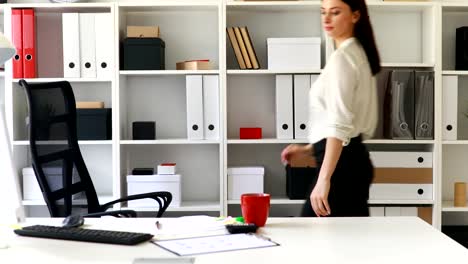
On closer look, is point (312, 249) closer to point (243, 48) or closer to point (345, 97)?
point (345, 97)

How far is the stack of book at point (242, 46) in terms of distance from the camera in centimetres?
404

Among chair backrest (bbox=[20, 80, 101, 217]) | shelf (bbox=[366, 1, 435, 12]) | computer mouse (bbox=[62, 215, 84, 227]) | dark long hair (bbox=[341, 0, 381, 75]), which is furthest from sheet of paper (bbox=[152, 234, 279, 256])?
shelf (bbox=[366, 1, 435, 12])

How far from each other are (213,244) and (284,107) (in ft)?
7.42

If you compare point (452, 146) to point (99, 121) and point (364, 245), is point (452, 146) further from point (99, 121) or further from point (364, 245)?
point (364, 245)

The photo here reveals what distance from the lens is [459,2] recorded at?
4227mm

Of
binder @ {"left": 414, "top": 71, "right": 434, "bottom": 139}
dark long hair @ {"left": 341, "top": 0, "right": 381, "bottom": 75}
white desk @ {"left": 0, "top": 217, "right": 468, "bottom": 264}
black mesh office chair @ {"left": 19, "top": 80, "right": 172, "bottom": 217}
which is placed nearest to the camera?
white desk @ {"left": 0, "top": 217, "right": 468, "bottom": 264}

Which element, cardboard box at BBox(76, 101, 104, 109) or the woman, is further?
cardboard box at BBox(76, 101, 104, 109)

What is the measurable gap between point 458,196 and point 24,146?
2.74 meters

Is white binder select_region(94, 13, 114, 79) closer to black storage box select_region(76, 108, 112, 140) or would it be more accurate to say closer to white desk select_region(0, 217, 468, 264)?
black storage box select_region(76, 108, 112, 140)

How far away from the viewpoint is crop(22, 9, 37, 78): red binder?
158 inches

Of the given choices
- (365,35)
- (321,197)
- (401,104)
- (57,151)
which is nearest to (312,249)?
(321,197)

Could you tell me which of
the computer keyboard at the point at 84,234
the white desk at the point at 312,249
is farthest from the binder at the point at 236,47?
the computer keyboard at the point at 84,234

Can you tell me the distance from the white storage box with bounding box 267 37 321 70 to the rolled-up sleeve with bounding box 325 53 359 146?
1.68m

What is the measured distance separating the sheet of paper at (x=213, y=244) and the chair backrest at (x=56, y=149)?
1.22m
